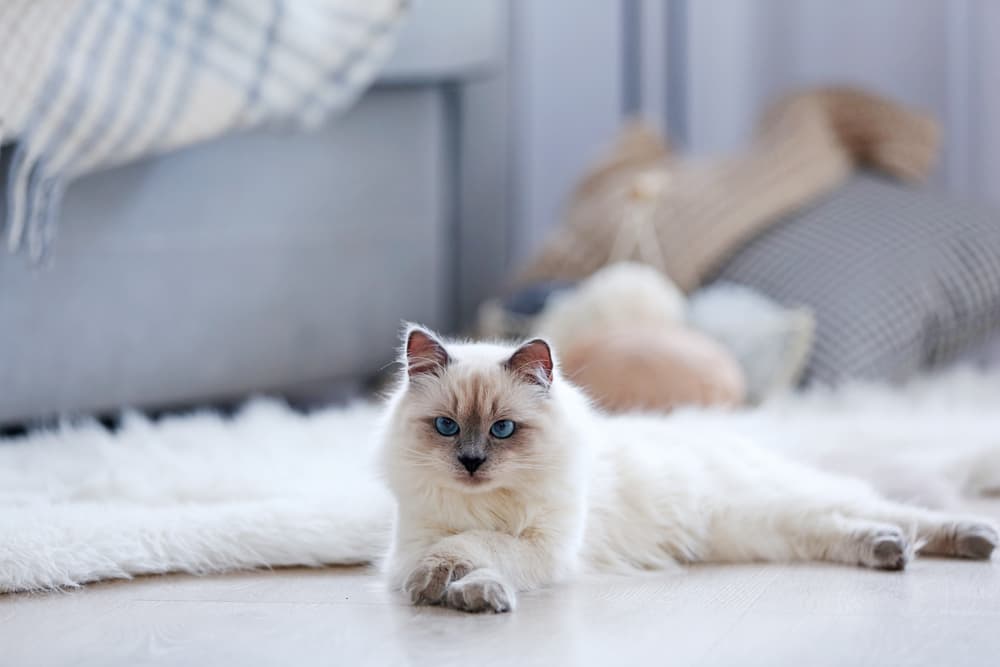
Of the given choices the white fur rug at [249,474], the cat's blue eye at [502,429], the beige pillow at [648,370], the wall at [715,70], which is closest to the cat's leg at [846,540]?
the white fur rug at [249,474]

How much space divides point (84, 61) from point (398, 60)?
67 centimetres

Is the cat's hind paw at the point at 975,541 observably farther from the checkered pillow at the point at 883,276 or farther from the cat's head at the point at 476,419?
the checkered pillow at the point at 883,276

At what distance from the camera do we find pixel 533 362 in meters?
1.30

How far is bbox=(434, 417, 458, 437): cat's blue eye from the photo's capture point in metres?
1.29

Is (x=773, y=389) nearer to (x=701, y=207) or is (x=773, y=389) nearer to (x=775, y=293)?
(x=775, y=293)

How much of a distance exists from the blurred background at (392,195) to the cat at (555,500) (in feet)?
1.89

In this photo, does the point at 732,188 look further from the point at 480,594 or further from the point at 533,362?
the point at 480,594

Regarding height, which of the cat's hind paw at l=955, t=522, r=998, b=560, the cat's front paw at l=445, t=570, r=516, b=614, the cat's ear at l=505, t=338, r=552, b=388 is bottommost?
the cat's hind paw at l=955, t=522, r=998, b=560

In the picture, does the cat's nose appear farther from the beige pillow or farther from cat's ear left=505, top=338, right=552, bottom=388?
the beige pillow

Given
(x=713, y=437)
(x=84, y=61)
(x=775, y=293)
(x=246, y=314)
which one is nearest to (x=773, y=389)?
(x=775, y=293)

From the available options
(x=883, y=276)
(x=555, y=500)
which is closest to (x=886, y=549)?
(x=555, y=500)

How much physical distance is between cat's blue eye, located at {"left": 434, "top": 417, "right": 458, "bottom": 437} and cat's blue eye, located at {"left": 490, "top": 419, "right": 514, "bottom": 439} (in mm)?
36

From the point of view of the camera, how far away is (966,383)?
243cm

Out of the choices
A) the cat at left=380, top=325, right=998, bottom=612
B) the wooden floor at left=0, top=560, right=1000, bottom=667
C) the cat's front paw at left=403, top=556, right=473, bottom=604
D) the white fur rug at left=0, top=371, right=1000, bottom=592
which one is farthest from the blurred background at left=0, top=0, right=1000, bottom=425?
the cat's front paw at left=403, top=556, right=473, bottom=604
